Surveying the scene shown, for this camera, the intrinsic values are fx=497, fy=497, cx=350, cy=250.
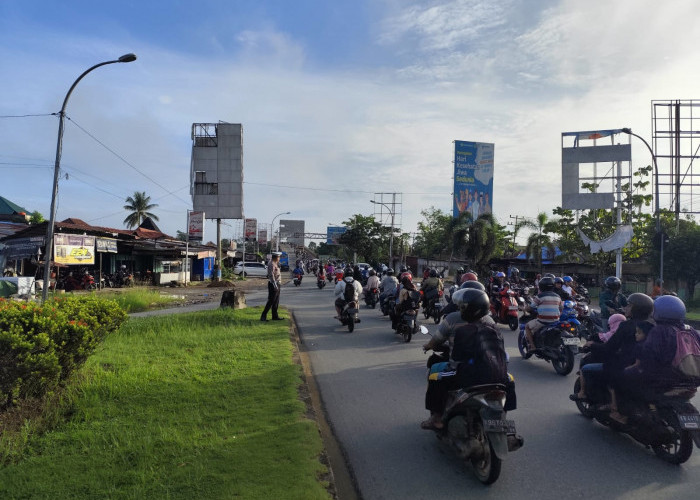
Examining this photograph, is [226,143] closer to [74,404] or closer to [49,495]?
[74,404]

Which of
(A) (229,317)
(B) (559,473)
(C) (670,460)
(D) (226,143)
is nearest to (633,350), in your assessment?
(C) (670,460)

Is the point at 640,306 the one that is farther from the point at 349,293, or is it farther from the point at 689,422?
the point at 349,293

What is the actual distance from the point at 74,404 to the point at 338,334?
6.90 m

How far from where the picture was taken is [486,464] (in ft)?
13.0

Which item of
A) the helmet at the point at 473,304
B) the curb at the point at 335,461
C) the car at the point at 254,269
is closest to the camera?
the curb at the point at 335,461

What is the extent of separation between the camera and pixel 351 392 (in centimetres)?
668

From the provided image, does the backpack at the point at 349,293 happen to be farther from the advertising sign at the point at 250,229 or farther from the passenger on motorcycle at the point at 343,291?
the advertising sign at the point at 250,229

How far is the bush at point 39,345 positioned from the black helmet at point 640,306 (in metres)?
5.86

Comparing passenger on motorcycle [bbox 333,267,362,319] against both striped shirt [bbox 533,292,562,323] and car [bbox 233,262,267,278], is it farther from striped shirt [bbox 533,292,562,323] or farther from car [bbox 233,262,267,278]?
car [bbox 233,262,267,278]

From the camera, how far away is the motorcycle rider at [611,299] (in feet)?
31.1

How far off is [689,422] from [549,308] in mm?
4252

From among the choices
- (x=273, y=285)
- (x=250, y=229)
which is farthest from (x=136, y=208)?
(x=273, y=285)

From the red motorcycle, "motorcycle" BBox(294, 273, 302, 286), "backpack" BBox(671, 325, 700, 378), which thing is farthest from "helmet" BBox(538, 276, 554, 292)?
"motorcycle" BBox(294, 273, 302, 286)

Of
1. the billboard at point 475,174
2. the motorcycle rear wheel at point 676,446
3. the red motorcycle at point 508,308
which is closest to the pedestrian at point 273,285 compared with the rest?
the red motorcycle at point 508,308
